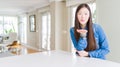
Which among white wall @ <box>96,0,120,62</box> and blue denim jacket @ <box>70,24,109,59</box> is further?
white wall @ <box>96,0,120,62</box>

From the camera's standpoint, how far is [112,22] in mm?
3467

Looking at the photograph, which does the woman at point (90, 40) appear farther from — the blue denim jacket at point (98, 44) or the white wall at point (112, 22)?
the white wall at point (112, 22)

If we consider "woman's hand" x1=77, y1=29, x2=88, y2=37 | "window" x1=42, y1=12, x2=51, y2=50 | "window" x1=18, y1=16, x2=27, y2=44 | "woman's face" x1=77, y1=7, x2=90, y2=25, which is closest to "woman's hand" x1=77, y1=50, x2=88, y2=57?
"woman's hand" x1=77, y1=29, x2=88, y2=37

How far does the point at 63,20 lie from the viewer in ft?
18.4

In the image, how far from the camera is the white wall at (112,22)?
11.0 feet

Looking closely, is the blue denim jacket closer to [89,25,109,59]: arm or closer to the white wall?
[89,25,109,59]: arm

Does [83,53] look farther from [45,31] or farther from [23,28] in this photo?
[23,28]

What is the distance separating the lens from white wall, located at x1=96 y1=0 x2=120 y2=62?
11.0 ft

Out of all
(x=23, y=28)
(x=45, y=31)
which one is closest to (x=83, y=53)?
(x=45, y=31)

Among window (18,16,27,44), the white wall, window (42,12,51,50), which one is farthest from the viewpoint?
window (18,16,27,44)

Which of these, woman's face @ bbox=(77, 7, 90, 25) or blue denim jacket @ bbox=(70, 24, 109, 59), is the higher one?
woman's face @ bbox=(77, 7, 90, 25)

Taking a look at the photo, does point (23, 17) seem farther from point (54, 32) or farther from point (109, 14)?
point (109, 14)

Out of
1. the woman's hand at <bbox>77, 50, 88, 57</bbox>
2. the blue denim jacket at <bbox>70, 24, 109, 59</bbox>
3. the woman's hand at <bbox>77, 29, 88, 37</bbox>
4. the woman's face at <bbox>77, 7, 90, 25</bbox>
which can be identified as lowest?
the woman's hand at <bbox>77, 50, 88, 57</bbox>

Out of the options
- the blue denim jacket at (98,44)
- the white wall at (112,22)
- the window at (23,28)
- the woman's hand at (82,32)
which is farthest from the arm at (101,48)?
the window at (23,28)
